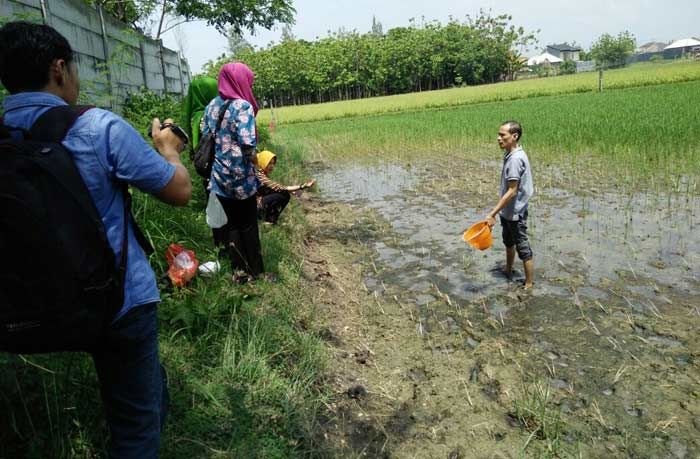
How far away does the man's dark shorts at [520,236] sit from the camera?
434 cm

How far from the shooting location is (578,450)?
7.94 ft

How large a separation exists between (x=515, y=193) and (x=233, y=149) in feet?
7.95

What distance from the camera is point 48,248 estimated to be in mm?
1332

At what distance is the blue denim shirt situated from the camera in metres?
1.47

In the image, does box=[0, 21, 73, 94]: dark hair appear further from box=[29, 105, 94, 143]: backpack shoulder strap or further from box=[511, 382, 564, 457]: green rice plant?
box=[511, 382, 564, 457]: green rice plant

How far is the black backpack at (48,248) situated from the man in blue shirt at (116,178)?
7 cm

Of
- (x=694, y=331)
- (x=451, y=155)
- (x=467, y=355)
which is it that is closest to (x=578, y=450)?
(x=467, y=355)

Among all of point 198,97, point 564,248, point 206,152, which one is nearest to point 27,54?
point 206,152

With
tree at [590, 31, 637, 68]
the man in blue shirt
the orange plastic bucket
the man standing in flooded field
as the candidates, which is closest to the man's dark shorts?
the man standing in flooded field

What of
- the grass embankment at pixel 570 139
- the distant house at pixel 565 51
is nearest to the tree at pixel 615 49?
the distant house at pixel 565 51

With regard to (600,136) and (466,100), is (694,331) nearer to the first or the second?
(600,136)

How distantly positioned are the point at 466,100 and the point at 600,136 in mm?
18830

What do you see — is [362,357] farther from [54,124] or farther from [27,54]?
[27,54]

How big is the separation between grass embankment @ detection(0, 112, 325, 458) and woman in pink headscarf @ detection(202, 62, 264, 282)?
0.34 meters
